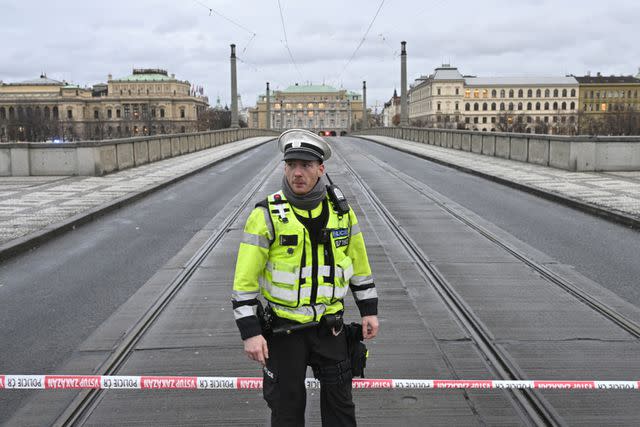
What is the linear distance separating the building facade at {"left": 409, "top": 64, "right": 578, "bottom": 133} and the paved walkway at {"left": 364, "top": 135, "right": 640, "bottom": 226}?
472 feet

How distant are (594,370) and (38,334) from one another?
471 centimetres

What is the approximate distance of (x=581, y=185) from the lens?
17.0 meters

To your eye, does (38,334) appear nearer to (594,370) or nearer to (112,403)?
(112,403)

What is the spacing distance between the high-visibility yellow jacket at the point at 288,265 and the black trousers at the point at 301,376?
12cm

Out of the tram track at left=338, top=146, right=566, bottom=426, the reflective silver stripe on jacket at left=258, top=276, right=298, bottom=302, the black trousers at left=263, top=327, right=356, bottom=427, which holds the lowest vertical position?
the tram track at left=338, top=146, right=566, bottom=426

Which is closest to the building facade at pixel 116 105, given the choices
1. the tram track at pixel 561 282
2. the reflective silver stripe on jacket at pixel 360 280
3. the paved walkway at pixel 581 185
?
the paved walkway at pixel 581 185

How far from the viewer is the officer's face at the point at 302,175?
10.6ft

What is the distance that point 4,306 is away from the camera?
6.98m

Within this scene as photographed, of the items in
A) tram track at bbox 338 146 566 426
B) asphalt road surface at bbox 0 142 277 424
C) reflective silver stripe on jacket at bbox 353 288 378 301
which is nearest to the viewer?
reflective silver stripe on jacket at bbox 353 288 378 301

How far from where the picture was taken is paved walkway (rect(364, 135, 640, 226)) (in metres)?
13.0

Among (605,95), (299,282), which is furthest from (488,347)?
(605,95)

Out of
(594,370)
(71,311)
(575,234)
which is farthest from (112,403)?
(575,234)

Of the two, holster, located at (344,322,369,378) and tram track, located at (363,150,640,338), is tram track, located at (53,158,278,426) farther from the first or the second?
tram track, located at (363,150,640,338)

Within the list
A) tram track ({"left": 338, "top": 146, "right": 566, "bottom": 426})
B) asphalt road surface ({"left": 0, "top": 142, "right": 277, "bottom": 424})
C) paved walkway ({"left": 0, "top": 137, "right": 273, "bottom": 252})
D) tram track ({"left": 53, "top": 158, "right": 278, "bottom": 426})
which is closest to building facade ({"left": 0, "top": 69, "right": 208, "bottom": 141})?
paved walkway ({"left": 0, "top": 137, "right": 273, "bottom": 252})
